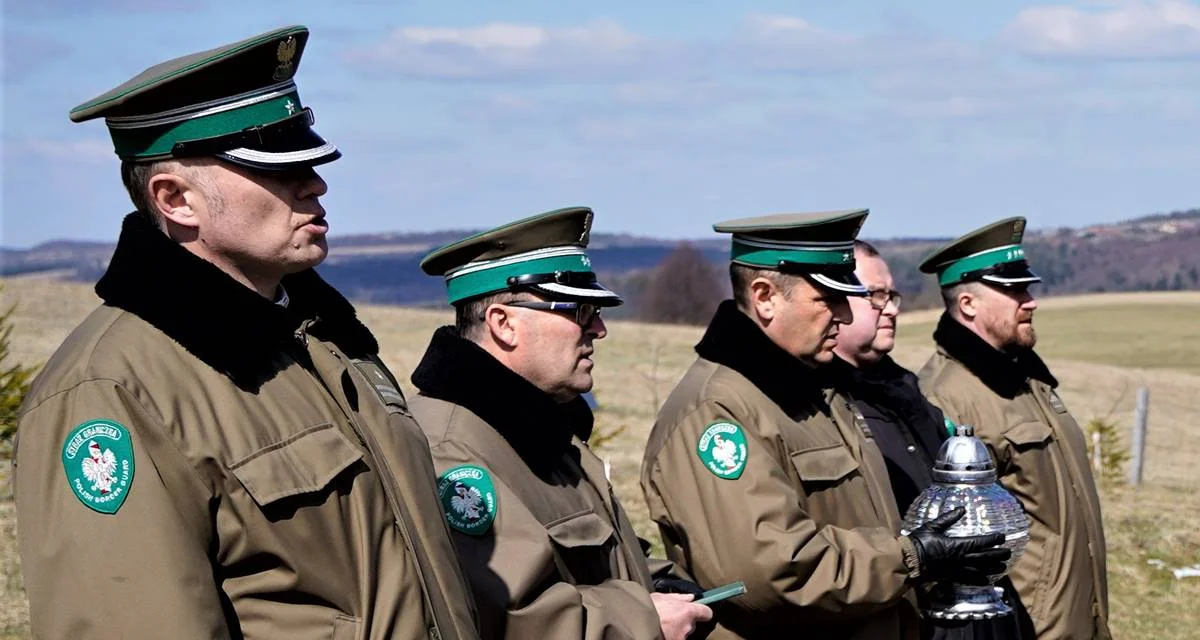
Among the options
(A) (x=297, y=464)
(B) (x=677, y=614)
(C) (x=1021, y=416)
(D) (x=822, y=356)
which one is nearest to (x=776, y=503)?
(D) (x=822, y=356)

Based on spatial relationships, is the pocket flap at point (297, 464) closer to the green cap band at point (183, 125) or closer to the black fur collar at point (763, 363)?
the green cap band at point (183, 125)

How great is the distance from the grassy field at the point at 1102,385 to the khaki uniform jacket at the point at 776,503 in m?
3.30

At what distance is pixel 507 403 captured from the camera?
3996mm

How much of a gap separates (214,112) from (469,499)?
1.20 metres

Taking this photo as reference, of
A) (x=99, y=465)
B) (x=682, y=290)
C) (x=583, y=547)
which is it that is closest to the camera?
(x=99, y=465)

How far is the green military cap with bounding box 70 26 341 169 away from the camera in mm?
2881

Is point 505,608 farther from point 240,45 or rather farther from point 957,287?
point 957,287

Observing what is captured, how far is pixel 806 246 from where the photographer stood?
5.28 m

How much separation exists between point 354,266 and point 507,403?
185337 mm

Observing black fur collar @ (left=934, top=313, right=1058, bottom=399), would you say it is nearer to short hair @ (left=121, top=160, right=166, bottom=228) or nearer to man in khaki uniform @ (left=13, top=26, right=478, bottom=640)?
man in khaki uniform @ (left=13, top=26, right=478, bottom=640)

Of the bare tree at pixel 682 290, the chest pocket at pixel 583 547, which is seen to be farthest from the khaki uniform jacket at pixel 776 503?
the bare tree at pixel 682 290

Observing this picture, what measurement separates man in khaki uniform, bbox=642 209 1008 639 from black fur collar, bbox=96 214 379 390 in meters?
2.19

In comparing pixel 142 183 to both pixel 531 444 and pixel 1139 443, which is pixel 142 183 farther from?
pixel 1139 443

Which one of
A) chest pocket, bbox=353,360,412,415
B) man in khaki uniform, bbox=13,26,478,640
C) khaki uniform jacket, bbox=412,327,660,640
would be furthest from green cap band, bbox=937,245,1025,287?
man in khaki uniform, bbox=13,26,478,640
